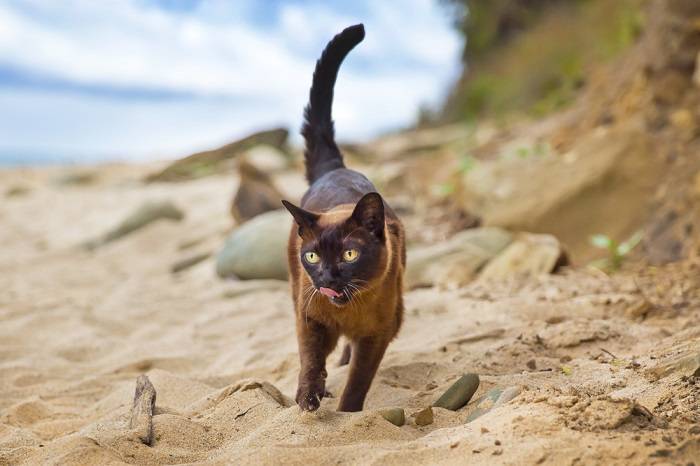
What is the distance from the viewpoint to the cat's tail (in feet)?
13.3

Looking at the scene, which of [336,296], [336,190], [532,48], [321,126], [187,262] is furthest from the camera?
[532,48]

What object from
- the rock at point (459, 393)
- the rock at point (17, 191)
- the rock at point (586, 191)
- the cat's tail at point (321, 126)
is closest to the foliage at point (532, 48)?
the rock at point (586, 191)

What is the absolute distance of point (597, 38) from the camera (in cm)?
1141

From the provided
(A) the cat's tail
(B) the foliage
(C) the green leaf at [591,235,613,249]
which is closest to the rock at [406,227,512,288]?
(C) the green leaf at [591,235,613,249]

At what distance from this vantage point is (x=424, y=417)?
9.29ft

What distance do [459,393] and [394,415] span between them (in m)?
0.35

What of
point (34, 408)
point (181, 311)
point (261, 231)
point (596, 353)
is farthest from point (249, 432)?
point (261, 231)

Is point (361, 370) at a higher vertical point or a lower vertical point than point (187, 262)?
lower

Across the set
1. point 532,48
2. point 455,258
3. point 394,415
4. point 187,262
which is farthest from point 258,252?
point 532,48

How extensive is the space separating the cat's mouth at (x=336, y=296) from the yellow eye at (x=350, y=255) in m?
0.13

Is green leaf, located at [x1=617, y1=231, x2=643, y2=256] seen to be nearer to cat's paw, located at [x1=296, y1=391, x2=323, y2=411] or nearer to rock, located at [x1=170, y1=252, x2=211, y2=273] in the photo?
cat's paw, located at [x1=296, y1=391, x2=323, y2=411]

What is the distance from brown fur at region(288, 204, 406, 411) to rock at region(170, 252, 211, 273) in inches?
166

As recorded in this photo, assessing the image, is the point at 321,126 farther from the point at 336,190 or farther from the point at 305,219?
the point at 305,219

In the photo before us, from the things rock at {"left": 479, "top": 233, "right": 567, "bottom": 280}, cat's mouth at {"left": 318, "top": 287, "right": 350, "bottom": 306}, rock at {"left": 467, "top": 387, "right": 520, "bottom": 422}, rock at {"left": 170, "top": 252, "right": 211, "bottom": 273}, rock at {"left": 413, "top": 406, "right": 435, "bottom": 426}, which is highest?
rock at {"left": 170, "top": 252, "right": 211, "bottom": 273}
